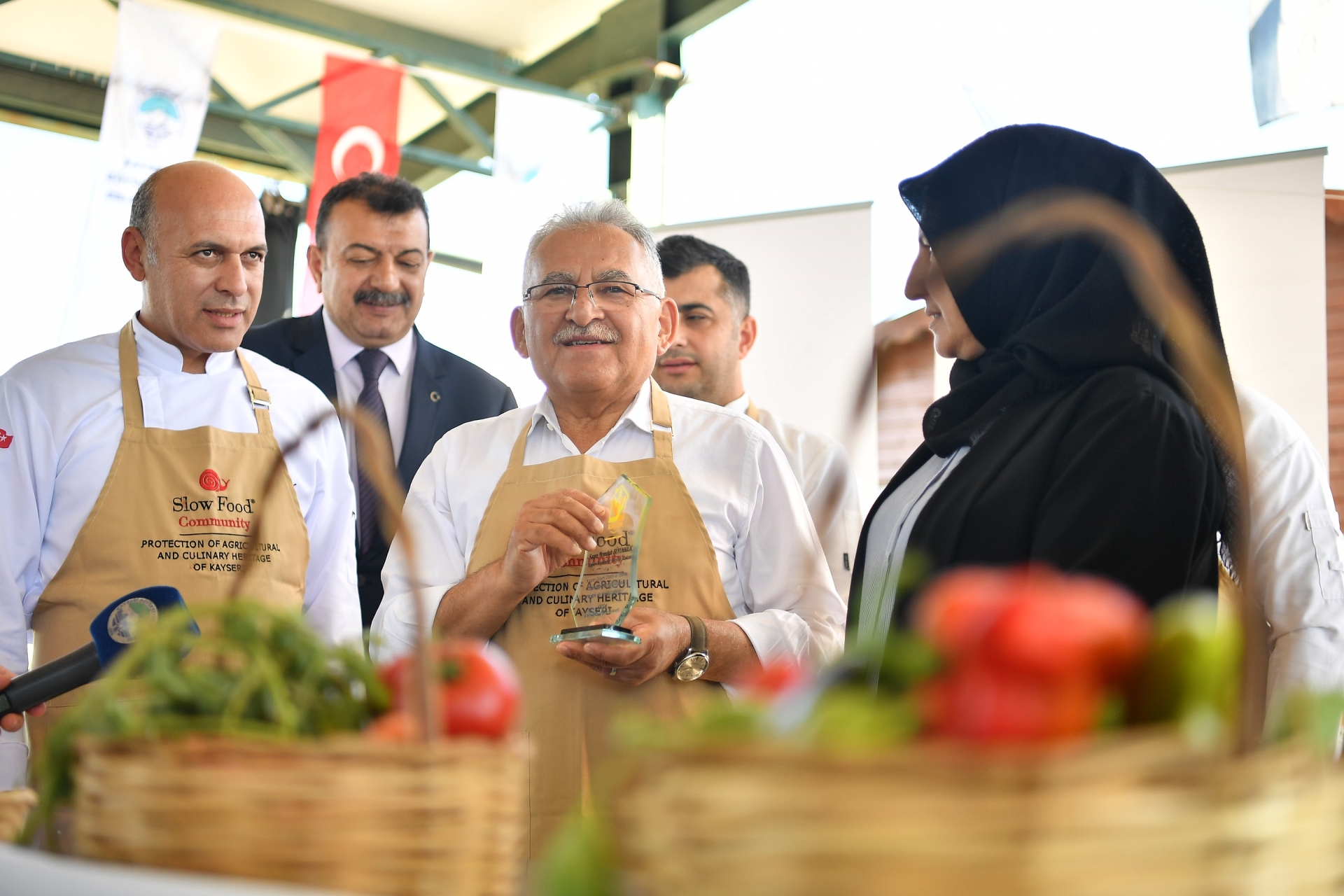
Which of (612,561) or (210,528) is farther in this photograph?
(210,528)

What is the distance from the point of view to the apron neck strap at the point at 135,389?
2.39m

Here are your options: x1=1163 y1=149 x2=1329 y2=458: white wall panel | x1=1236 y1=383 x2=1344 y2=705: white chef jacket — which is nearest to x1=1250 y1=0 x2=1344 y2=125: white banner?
x1=1163 y1=149 x2=1329 y2=458: white wall panel

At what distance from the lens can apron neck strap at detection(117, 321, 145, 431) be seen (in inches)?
94.0

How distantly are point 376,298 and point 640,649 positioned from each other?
1703mm

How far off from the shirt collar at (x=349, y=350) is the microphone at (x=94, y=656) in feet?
6.54

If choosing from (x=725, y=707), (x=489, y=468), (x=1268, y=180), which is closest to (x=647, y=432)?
(x=489, y=468)

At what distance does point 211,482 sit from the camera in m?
2.34

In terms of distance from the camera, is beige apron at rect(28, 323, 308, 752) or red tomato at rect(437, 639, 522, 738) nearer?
red tomato at rect(437, 639, 522, 738)

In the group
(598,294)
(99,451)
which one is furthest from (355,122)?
(598,294)

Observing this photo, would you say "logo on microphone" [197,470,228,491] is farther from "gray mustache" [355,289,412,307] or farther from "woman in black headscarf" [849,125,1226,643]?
"woman in black headscarf" [849,125,1226,643]

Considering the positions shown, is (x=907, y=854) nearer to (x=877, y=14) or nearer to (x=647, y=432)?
(x=647, y=432)

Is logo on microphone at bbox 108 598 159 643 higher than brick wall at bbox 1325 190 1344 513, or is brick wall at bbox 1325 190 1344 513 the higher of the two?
brick wall at bbox 1325 190 1344 513

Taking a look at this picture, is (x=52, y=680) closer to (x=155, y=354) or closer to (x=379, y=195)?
(x=155, y=354)

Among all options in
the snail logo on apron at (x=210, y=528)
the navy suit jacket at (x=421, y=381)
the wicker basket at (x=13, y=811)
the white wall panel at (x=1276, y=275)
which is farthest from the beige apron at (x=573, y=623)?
the white wall panel at (x=1276, y=275)
